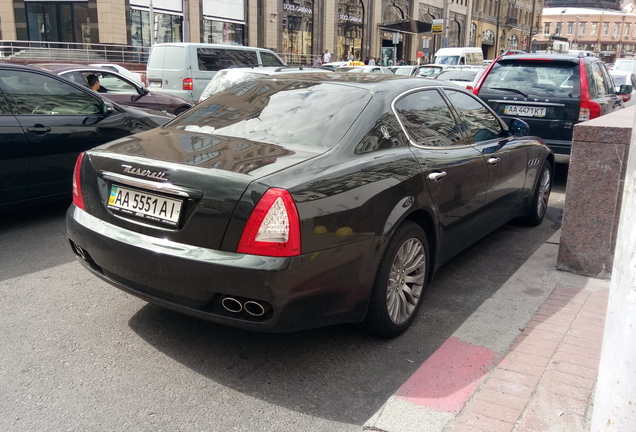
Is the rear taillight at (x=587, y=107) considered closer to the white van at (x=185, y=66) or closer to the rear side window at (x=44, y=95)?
the rear side window at (x=44, y=95)

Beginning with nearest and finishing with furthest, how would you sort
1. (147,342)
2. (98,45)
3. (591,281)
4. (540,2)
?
(147,342) → (591,281) → (98,45) → (540,2)

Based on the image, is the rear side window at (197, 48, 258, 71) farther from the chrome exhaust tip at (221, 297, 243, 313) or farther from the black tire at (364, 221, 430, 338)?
the chrome exhaust tip at (221, 297, 243, 313)

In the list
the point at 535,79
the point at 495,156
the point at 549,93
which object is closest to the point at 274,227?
the point at 495,156

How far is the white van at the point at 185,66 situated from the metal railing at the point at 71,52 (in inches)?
569

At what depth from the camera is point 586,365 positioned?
3.30m

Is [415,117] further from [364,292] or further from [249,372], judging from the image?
[249,372]

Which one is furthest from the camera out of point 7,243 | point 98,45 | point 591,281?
point 98,45

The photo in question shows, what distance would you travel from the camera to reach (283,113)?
3984mm

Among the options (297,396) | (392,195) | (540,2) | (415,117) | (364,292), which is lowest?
(297,396)

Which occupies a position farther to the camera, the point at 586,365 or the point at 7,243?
the point at 7,243

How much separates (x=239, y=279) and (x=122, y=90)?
10.5m

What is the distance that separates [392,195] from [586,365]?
4.67ft

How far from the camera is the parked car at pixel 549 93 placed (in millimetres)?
8117

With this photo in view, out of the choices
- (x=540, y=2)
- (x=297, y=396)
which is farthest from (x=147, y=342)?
(x=540, y=2)
